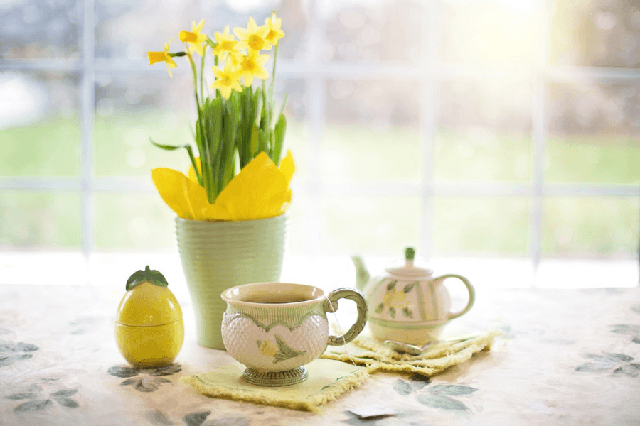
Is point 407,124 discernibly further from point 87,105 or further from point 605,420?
point 605,420

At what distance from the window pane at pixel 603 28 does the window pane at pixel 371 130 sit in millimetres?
1587

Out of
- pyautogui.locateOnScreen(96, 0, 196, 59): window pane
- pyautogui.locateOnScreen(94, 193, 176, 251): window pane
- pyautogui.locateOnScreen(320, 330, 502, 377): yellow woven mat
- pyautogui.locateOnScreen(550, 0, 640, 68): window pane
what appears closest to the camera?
pyautogui.locateOnScreen(320, 330, 502, 377): yellow woven mat

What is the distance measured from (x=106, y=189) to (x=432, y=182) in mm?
963

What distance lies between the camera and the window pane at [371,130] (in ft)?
19.7

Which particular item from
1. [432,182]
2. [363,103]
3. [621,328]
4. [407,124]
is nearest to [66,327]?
[621,328]

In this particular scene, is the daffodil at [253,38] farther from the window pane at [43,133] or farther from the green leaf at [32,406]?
the window pane at [43,133]

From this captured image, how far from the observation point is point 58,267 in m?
1.56

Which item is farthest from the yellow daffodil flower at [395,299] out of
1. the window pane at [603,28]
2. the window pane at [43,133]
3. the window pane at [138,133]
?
the window pane at [138,133]

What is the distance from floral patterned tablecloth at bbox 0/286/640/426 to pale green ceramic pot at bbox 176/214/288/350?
5 centimetres

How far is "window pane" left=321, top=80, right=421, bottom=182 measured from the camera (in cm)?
599

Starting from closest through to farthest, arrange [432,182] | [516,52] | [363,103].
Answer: [432,182] < [363,103] < [516,52]

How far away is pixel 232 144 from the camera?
0.85 metres

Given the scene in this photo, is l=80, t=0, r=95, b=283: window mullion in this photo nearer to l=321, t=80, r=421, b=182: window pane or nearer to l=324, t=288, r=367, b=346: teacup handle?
l=324, t=288, r=367, b=346: teacup handle

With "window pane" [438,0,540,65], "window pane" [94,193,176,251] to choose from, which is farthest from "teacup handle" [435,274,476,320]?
"window pane" [438,0,540,65]
